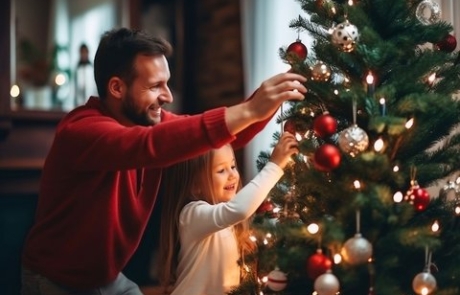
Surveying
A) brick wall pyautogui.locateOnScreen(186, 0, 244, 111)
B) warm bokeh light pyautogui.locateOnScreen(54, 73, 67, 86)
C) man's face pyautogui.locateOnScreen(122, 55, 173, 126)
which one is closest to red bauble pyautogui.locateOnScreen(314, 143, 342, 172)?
man's face pyautogui.locateOnScreen(122, 55, 173, 126)

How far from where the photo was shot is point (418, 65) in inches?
57.9

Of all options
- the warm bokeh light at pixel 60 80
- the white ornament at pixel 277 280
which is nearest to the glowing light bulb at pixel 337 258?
the white ornament at pixel 277 280

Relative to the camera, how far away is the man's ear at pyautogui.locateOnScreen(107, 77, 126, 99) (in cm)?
180

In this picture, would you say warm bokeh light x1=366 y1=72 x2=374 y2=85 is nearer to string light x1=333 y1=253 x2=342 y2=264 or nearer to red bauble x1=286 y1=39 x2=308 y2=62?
red bauble x1=286 y1=39 x2=308 y2=62

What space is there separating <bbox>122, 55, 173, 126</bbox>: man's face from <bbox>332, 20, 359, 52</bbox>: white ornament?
0.53 meters

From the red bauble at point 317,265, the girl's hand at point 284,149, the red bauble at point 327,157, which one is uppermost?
the girl's hand at point 284,149

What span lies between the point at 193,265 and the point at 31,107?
198cm

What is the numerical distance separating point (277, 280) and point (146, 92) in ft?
1.98

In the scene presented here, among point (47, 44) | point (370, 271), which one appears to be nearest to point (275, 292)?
point (370, 271)

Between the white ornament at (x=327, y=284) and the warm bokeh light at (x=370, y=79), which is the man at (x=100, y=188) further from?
the white ornament at (x=327, y=284)

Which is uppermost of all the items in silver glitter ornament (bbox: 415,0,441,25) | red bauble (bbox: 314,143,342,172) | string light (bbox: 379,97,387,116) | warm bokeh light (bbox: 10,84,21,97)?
warm bokeh light (bbox: 10,84,21,97)

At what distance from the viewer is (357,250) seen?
1334 millimetres

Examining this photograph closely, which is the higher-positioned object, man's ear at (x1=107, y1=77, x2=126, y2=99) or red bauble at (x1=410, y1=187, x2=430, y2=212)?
man's ear at (x1=107, y1=77, x2=126, y2=99)

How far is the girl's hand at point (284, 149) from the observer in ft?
5.20
